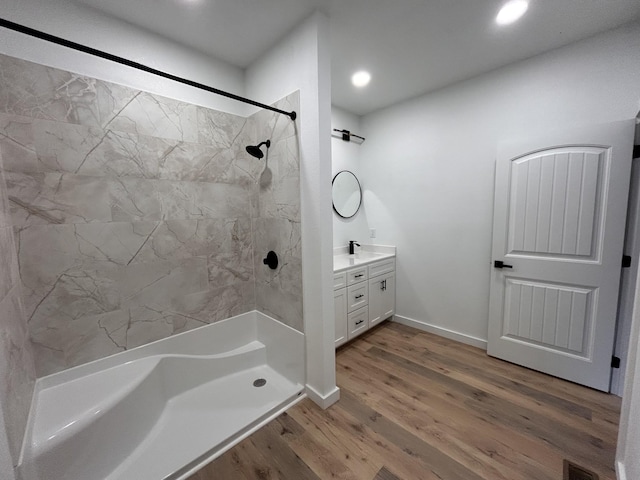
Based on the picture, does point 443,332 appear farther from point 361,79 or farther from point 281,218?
point 361,79

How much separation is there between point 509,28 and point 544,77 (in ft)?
1.95

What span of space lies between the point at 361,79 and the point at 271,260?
1943 mm

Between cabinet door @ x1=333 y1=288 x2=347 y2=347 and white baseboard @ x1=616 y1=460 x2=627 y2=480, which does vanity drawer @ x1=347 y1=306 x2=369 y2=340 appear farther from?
white baseboard @ x1=616 y1=460 x2=627 y2=480

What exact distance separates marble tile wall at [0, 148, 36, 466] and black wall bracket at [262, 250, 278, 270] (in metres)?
1.38

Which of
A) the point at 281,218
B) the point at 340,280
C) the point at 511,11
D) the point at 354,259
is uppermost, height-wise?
the point at 511,11

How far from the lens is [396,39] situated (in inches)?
72.3

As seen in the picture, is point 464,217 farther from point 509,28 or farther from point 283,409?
point 283,409

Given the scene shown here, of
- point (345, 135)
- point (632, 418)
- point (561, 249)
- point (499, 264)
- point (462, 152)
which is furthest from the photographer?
point (345, 135)

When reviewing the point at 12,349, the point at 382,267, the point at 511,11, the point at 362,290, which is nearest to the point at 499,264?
the point at 382,267

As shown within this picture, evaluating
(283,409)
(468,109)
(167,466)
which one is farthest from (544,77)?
(167,466)

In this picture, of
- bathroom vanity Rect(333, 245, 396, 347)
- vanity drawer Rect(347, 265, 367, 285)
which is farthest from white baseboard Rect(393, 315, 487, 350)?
vanity drawer Rect(347, 265, 367, 285)

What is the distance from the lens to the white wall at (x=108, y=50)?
1.34 meters

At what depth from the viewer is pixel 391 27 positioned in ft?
5.64

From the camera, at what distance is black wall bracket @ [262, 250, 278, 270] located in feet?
6.73
